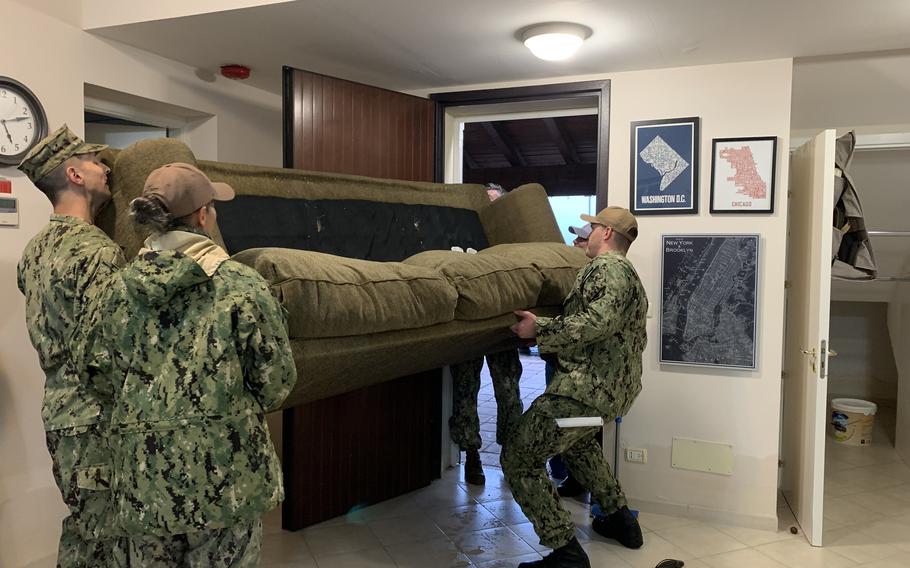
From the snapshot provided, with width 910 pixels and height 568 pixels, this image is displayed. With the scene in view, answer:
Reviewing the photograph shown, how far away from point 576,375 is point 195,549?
1596 millimetres

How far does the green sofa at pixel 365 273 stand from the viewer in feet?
5.72

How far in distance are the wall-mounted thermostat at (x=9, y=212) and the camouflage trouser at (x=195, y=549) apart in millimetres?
1650

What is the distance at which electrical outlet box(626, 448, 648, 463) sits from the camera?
11.6ft

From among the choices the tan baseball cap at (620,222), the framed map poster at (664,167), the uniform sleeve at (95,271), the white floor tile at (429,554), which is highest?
the framed map poster at (664,167)

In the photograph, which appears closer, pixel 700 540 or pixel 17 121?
pixel 17 121

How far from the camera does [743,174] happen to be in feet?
10.8

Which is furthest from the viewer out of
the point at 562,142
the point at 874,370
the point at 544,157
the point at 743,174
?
the point at 544,157

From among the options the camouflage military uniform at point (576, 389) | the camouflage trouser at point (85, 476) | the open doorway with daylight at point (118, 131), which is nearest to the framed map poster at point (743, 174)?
the camouflage military uniform at point (576, 389)

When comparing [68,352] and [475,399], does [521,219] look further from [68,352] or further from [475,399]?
[68,352]

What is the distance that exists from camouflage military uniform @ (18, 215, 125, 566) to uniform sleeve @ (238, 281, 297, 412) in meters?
0.54

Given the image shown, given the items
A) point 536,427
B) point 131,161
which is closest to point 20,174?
point 131,161

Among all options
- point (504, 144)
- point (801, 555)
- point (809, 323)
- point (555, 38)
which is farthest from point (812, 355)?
point (504, 144)

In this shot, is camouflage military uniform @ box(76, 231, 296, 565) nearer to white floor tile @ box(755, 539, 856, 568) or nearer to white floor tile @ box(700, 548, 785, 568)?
white floor tile @ box(700, 548, 785, 568)

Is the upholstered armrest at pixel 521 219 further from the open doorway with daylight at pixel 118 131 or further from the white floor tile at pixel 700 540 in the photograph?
the open doorway with daylight at pixel 118 131
